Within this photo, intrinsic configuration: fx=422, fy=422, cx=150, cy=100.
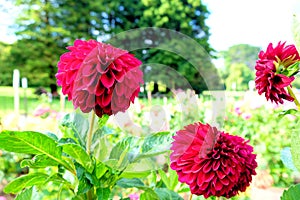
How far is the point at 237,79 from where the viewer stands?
663 centimetres

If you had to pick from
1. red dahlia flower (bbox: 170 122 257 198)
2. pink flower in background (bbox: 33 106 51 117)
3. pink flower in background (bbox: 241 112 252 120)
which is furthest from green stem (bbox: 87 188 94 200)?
pink flower in background (bbox: 241 112 252 120)

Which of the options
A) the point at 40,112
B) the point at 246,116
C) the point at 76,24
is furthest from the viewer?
the point at 76,24

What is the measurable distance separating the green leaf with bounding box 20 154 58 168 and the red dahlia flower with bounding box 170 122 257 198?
19 centimetres

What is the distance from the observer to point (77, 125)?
0.70 metres

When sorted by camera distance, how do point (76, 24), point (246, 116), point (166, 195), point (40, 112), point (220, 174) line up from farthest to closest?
point (76, 24), point (246, 116), point (40, 112), point (166, 195), point (220, 174)

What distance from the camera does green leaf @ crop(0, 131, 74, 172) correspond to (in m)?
0.57

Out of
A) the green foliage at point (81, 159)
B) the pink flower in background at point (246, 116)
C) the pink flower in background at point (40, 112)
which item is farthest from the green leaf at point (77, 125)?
the pink flower in background at point (246, 116)

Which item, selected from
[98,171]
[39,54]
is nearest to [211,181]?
[98,171]

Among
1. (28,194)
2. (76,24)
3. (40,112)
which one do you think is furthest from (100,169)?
(76,24)

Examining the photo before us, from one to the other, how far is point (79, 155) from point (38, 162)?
0.06 metres

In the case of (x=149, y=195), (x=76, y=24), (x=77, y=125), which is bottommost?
(x=149, y=195)

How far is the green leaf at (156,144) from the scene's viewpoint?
63 cm

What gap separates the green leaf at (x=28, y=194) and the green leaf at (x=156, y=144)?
0.19m

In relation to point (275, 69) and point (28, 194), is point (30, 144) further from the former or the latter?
point (275, 69)
